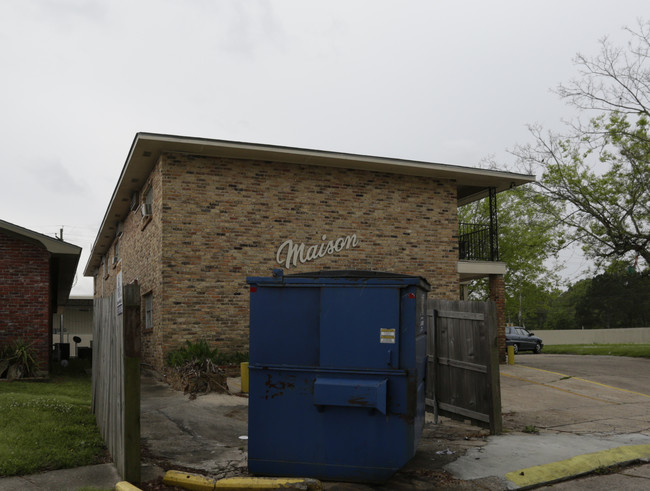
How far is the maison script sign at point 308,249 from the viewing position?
15125 millimetres

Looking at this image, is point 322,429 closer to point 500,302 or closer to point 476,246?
point 500,302

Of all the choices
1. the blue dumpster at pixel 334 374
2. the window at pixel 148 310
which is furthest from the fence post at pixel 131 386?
the window at pixel 148 310

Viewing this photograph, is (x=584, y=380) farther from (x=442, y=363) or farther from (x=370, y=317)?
(x=370, y=317)

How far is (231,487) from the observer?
5.49 m

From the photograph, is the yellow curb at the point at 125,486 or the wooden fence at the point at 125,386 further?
the wooden fence at the point at 125,386

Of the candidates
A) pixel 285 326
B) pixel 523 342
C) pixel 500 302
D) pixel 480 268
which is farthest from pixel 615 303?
pixel 285 326

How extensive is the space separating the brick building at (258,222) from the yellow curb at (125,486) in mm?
8645

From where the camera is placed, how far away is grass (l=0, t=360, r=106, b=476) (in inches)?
238

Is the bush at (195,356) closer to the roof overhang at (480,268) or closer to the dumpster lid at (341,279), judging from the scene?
the dumpster lid at (341,279)

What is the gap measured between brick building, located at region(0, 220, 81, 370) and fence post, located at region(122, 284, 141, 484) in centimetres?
1067

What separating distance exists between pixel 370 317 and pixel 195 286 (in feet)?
29.7

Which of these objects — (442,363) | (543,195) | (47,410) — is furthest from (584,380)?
(47,410)

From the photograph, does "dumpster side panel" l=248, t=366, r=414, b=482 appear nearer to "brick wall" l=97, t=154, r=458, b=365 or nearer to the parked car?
"brick wall" l=97, t=154, r=458, b=365

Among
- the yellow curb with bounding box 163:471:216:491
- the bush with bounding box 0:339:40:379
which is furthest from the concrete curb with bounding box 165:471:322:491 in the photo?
the bush with bounding box 0:339:40:379
